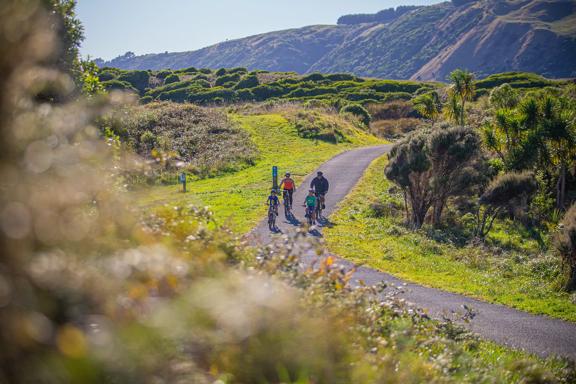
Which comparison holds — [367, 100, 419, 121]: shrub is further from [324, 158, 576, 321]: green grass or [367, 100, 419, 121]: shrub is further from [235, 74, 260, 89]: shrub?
[324, 158, 576, 321]: green grass

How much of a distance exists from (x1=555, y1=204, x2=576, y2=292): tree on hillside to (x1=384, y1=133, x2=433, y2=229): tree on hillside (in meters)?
7.04

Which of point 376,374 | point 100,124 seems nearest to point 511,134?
point 100,124

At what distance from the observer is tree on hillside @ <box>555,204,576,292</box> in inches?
528

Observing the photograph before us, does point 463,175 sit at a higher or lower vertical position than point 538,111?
lower

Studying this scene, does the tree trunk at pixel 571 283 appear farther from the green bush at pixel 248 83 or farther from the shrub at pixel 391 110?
the green bush at pixel 248 83

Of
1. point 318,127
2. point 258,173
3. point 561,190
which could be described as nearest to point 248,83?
point 318,127

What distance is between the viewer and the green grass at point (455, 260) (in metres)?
12.4

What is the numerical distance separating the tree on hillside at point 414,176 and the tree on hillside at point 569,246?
7.04 metres

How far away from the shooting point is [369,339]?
4734 mm

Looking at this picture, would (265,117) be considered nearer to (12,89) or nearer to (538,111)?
(538,111)

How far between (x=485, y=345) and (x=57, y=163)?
7.95 metres

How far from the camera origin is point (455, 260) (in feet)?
52.5

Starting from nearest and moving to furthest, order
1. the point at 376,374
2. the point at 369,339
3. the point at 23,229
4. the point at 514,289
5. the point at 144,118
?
the point at 23,229 < the point at 376,374 < the point at 369,339 < the point at 514,289 < the point at 144,118

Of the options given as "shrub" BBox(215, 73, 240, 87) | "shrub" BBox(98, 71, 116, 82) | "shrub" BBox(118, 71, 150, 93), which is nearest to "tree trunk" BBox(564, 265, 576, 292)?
"shrub" BBox(215, 73, 240, 87)
